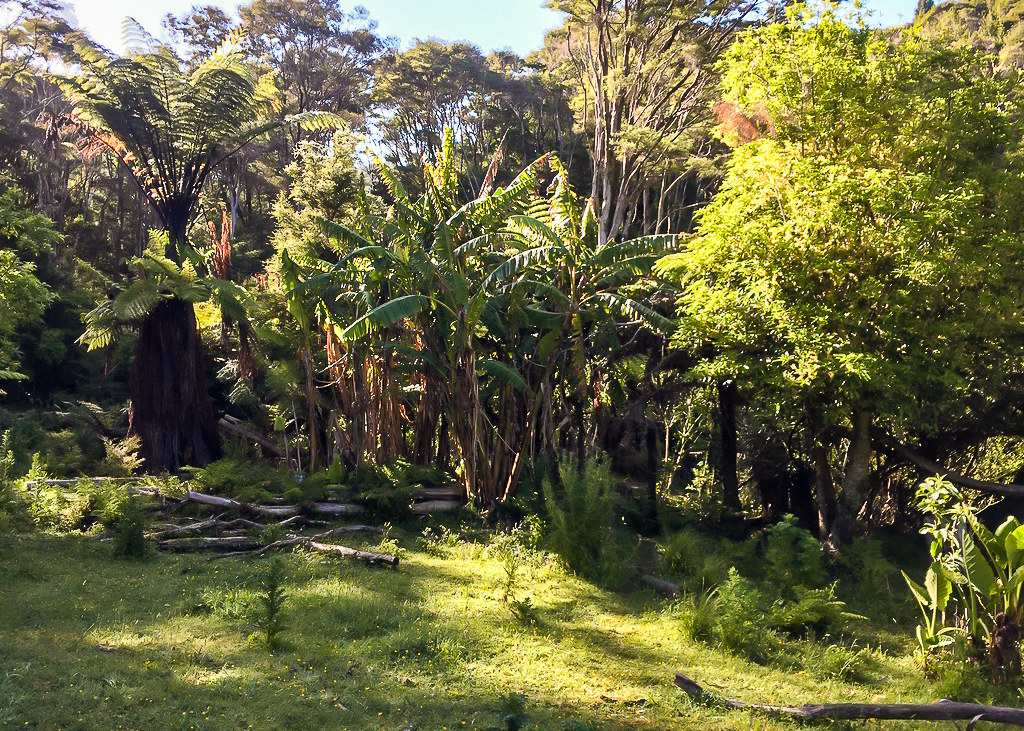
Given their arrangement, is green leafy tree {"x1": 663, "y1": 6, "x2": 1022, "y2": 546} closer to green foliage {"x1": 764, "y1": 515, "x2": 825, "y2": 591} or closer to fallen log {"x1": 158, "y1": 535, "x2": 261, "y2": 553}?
green foliage {"x1": 764, "y1": 515, "x2": 825, "y2": 591}

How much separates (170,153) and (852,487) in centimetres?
1365

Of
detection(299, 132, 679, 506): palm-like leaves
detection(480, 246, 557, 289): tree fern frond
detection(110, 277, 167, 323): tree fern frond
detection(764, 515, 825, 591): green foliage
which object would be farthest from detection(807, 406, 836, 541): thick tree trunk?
detection(110, 277, 167, 323): tree fern frond

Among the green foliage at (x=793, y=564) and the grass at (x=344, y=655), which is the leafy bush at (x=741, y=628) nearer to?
the grass at (x=344, y=655)

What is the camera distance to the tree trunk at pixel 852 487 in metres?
11.6

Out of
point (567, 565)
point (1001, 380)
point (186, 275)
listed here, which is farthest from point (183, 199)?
point (1001, 380)

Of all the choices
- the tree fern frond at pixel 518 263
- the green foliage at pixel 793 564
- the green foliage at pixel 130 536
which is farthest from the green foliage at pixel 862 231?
the green foliage at pixel 130 536

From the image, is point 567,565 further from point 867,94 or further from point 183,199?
point 183,199

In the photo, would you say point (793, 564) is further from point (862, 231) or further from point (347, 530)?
point (347, 530)

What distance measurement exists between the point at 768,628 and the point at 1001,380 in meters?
6.22

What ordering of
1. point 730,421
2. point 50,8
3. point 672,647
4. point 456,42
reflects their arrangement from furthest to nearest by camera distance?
point 456,42 < point 50,8 < point 730,421 < point 672,647

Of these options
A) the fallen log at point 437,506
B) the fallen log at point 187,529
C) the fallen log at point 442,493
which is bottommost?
the fallen log at point 187,529

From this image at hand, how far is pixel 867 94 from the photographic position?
35.0 ft

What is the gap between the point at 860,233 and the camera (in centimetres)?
1023

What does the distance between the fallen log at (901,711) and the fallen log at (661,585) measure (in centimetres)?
334
